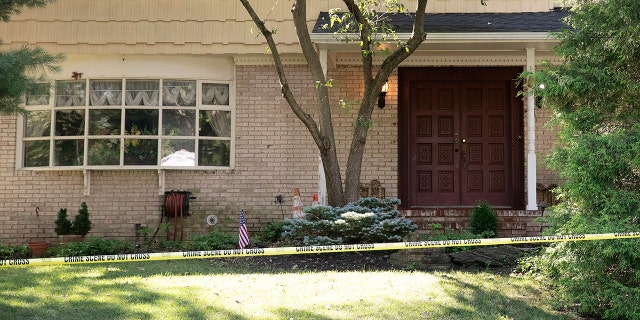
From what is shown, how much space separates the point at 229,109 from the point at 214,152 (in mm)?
794

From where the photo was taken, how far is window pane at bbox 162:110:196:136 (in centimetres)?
1166

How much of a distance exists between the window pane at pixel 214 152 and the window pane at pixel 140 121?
0.85 m

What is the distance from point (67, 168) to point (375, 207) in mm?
5474

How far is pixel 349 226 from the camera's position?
898 cm

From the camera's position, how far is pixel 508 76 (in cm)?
1188

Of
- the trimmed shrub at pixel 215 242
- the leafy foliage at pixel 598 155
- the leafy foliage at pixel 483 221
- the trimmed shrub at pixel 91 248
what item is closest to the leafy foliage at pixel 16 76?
the trimmed shrub at pixel 91 248

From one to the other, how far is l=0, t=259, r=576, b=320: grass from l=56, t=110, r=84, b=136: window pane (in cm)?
387

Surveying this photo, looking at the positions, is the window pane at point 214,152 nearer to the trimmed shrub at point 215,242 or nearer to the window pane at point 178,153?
the window pane at point 178,153

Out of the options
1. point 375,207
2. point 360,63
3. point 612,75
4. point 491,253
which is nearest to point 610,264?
point 612,75

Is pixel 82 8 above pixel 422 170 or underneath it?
above

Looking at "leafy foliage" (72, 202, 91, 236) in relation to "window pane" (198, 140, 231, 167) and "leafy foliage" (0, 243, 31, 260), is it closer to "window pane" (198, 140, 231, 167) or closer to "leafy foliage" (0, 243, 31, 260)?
"leafy foliage" (0, 243, 31, 260)

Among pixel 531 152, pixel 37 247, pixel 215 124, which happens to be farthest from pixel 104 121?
pixel 531 152

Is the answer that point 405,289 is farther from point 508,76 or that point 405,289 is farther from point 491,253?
point 508,76

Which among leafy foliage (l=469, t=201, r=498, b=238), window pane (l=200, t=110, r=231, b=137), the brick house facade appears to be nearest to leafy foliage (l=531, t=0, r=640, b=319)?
leafy foliage (l=469, t=201, r=498, b=238)
